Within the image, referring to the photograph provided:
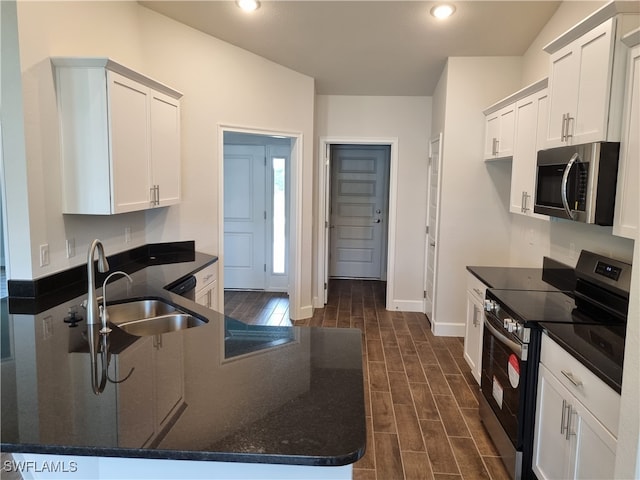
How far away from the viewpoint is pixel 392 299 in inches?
219

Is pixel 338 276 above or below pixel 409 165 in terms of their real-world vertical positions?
below

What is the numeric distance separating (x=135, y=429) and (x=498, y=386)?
2093mm

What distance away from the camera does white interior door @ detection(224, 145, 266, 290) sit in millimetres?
5945

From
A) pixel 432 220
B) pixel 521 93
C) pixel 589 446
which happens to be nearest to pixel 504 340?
pixel 589 446

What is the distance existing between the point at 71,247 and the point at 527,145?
325 centimetres

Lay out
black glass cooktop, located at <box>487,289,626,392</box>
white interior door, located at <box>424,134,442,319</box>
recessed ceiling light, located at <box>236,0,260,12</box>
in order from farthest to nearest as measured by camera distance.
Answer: white interior door, located at <box>424,134,442,319</box>
recessed ceiling light, located at <box>236,0,260,12</box>
black glass cooktop, located at <box>487,289,626,392</box>

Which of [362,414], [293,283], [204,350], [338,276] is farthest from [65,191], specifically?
[338,276]

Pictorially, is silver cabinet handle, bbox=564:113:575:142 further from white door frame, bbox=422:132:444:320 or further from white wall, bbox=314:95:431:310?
white wall, bbox=314:95:431:310

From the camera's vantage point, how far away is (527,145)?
3250 millimetres

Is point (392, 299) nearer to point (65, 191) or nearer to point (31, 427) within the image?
point (65, 191)

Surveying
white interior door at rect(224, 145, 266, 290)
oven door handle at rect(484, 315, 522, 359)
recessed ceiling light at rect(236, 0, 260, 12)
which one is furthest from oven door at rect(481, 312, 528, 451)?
white interior door at rect(224, 145, 266, 290)

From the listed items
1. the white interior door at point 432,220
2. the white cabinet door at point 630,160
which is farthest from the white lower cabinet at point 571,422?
the white interior door at point 432,220

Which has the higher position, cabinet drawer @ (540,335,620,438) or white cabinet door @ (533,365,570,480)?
cabinet drawer @ (540,335,620,438)

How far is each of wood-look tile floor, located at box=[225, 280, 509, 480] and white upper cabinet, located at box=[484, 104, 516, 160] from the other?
6.22 feet
